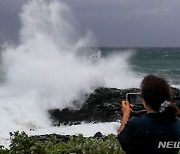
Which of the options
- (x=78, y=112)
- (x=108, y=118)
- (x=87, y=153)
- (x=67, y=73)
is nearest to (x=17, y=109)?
(x=78, y=112)

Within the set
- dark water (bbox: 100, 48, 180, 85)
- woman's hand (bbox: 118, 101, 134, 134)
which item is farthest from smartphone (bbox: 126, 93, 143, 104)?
dark water (bbox: 100, 48, 180, 85)

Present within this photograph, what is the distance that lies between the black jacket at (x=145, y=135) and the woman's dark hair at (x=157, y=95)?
58 mm

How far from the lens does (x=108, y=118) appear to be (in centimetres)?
1698

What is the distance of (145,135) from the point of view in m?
2.72

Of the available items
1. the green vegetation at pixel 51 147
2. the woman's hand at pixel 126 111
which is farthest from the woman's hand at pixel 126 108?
the green vegetation at pixel 51 147

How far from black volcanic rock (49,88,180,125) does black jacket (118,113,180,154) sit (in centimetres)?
1390

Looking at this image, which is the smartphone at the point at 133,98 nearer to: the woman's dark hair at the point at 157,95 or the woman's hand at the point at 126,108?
the woman's hand at the point at 126,108

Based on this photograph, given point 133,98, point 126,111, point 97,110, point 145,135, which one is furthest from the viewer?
point 97,110

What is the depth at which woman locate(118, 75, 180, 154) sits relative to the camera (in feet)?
8.93

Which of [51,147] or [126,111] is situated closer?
[126,111]

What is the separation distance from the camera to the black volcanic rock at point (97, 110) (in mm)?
17328

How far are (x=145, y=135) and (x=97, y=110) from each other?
15.5 metres

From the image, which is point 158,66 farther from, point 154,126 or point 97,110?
point 154,126

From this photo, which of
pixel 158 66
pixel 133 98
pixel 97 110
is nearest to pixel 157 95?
pixel 133 98
